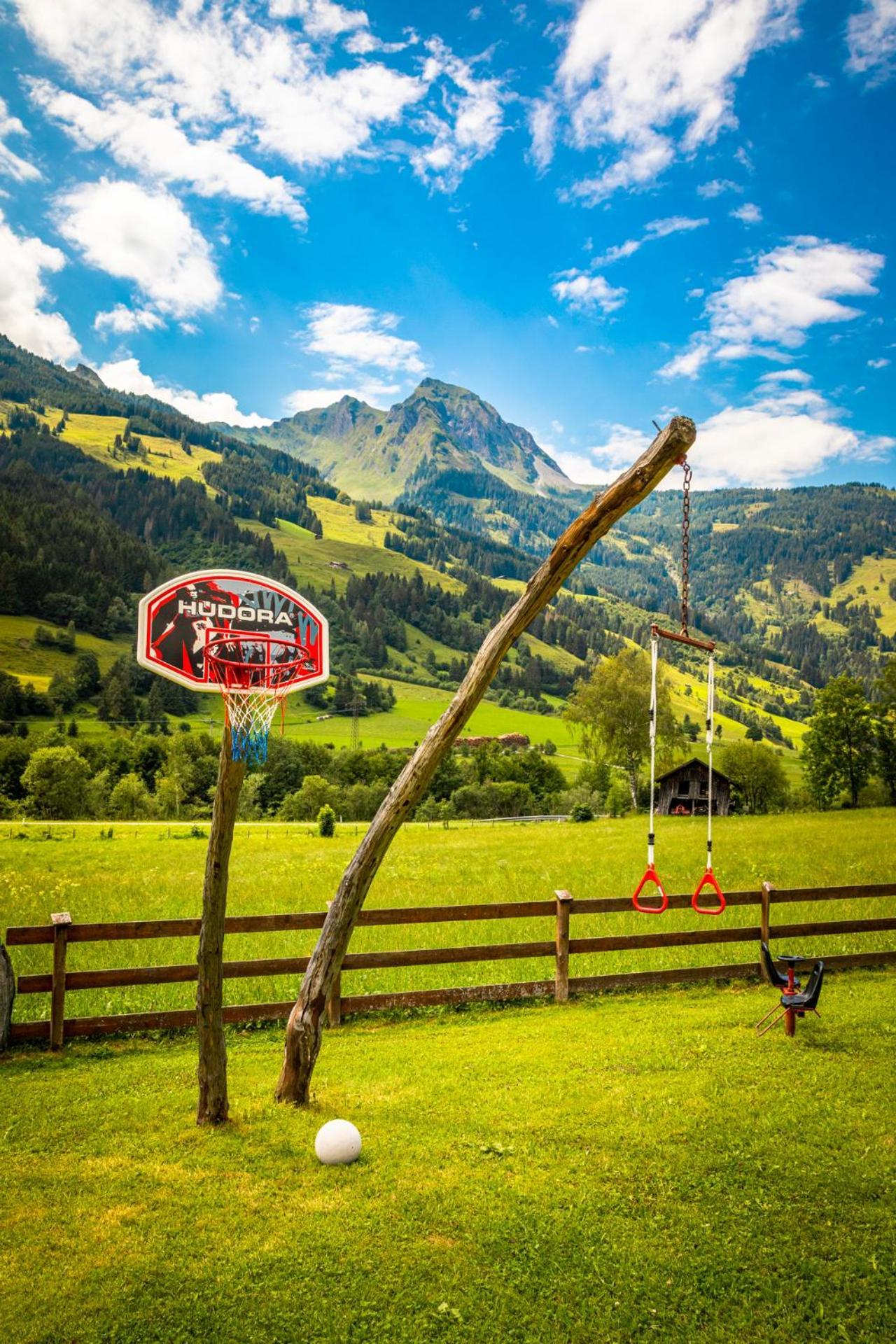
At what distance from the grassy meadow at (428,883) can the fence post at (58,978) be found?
6.50 ft

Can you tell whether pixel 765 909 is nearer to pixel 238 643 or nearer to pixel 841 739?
pixel 238 643

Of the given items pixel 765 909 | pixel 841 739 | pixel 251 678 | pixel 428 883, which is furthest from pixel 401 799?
pixel 841 739

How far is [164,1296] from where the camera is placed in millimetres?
4543

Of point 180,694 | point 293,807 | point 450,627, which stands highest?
point 450,627

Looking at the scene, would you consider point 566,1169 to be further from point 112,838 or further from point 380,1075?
point 112,838

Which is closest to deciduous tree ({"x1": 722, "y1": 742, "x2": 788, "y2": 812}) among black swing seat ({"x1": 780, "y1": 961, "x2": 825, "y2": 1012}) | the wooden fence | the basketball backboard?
the wooden fence

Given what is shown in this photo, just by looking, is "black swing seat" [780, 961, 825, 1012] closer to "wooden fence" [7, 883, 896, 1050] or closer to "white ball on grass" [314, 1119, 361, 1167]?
"wooden fence" [7, 883, 896, 1050]

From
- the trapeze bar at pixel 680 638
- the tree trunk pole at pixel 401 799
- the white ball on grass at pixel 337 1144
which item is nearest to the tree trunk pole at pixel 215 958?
the tree trunk pole at pixel 401 799

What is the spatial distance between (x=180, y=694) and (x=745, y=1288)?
115m

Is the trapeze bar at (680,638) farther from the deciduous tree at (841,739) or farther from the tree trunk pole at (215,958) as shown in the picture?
the deciduous tree at (841,739)

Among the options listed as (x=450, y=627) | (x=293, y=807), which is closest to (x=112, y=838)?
(x=293, y=807)

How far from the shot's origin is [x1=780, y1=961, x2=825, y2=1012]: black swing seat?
853 cm

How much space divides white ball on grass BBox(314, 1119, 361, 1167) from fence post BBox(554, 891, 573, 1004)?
488cm

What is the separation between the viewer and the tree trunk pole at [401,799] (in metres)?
6.54
